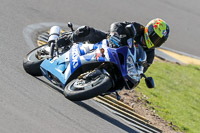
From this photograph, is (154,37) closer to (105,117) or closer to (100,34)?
(100,34)

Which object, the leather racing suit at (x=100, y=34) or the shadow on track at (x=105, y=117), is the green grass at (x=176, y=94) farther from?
the leather racing suit at (x=100, y=34)

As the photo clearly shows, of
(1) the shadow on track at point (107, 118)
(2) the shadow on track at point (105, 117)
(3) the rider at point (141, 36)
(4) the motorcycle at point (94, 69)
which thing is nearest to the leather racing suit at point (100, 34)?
(3) the rider at point (141, 36)

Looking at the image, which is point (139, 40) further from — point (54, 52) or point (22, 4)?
point (22, 4)

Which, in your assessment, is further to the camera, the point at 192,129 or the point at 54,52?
the point at 192,129

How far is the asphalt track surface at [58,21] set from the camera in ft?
19.5

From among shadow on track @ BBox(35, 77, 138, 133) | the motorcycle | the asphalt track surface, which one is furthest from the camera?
shadow on track @ BBox(35, 77, 138, 133)

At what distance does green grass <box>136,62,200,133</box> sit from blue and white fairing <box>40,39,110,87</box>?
2689 millimetres

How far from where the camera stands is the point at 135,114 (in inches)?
327

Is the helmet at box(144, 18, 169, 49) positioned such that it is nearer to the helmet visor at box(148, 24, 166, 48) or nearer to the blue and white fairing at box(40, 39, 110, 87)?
the helmet visor at box(148, 24, 166, 48)

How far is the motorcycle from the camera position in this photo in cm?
667

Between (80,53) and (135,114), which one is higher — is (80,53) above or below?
above

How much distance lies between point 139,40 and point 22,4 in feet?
17.7

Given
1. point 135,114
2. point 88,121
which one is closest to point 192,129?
point 135,114

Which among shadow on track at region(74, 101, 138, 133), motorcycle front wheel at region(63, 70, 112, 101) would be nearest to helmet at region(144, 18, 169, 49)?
motorcycle front wheel at region(63, 70, 112, 101)
